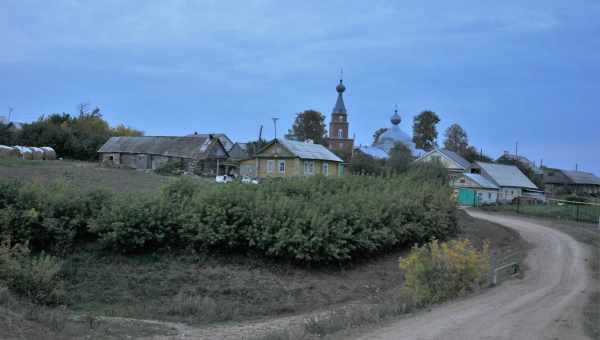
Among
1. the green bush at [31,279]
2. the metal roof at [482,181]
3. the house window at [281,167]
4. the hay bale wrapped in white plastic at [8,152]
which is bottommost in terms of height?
the green bush at [31,279]

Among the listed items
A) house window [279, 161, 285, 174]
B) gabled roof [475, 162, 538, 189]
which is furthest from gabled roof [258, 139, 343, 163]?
gabled roof [475, 162, 538, 189]

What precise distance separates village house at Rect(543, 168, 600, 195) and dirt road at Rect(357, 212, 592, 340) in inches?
3019

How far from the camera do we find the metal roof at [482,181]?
5458 cm

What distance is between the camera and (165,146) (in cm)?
6100

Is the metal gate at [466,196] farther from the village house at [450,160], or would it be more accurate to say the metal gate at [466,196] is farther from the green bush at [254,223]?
the green bush at [254,223]

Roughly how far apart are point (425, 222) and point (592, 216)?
61.1ft

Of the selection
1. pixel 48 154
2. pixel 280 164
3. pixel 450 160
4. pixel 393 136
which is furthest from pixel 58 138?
pixel 393 136

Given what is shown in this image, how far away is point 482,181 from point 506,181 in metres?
5.69

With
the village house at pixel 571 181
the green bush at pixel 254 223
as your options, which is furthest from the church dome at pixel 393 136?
the green bush at pixel 254 223

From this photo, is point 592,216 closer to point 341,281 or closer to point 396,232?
point 396,232

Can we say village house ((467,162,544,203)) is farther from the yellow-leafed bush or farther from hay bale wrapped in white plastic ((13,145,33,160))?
hay bale wrapped in white plastic ((13,145,33,160))

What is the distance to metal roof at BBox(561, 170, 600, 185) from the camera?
88.2m

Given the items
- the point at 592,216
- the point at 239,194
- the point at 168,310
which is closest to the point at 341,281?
the point at 239,194

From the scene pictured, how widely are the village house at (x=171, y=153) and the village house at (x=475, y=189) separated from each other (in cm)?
2509
